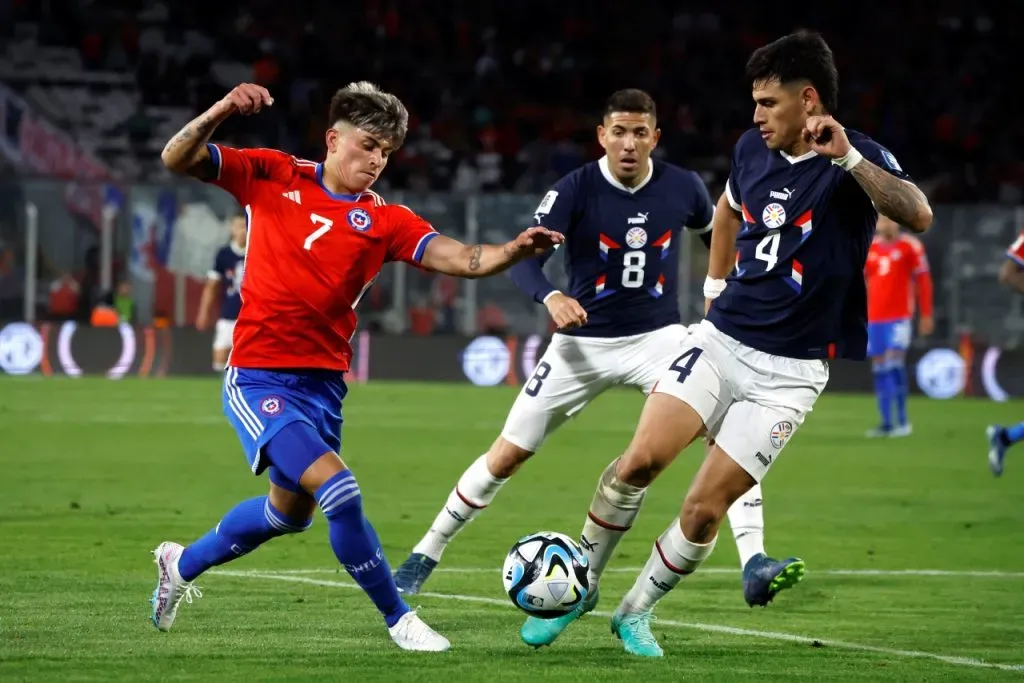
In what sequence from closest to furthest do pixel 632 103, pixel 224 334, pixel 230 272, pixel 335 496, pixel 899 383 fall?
pixel 335 496
pixel 632 103
pixel 899 383
pixel 230 272
pixel 224 334

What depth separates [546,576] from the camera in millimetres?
6773

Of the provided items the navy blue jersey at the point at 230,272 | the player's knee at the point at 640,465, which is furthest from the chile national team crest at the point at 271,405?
the navy blue jersey at the point at 230,272

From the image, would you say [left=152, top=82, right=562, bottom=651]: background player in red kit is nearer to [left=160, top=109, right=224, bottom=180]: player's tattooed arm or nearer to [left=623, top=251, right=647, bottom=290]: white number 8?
[left=160, top=109, right=224, bottom=180]: player's tattooed arm

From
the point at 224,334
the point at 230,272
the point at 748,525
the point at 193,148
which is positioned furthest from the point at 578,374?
the point at 224,334

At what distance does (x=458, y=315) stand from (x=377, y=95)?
62.0 ft

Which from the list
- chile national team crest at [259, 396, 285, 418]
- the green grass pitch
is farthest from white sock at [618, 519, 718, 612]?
chile national team crest at [259, 396, 285, 418]

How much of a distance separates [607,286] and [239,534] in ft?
9.37

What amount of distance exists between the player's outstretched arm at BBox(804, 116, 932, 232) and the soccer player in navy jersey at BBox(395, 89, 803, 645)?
7.68 feet

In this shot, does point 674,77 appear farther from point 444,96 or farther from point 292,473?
point 292,473

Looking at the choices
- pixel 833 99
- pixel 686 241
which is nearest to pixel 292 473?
pixel 833 99

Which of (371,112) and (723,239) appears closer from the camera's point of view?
(371,112)

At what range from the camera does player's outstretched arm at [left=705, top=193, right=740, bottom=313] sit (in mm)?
7504

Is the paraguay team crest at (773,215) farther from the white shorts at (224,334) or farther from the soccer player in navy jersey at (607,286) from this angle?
the white shorts at (224,334)

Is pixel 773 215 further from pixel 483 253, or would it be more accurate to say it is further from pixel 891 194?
pixel 483 253
